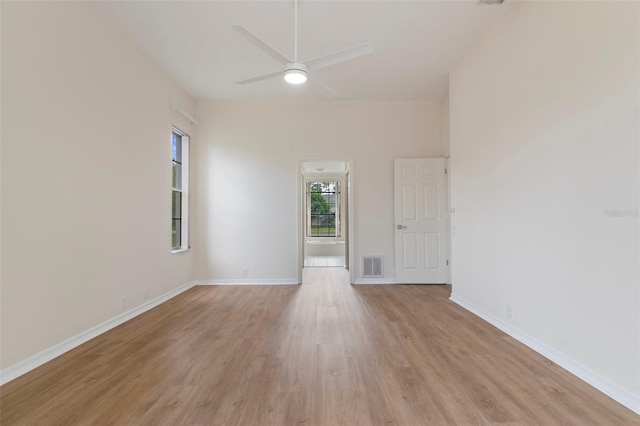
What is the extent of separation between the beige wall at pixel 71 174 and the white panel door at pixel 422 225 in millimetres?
3732

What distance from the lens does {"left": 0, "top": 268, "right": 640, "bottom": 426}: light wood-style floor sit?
5.38 feet

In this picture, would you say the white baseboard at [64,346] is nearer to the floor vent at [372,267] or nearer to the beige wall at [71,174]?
the beige wall at [71,174]

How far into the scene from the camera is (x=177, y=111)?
14.3 ft

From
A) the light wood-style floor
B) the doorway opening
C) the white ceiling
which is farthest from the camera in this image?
the doorway opening

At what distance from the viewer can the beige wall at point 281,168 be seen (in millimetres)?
5027

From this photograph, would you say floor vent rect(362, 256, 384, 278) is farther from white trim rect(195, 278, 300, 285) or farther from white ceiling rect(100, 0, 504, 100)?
white ceiling rect(100, 0, 504, 100)

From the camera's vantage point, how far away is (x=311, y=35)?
10.4ft

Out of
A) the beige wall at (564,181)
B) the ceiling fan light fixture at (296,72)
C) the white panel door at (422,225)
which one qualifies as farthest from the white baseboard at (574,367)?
the ceiling fan light fixture at (296,72)

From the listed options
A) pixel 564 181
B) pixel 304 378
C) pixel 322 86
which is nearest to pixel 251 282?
pixel 304 378

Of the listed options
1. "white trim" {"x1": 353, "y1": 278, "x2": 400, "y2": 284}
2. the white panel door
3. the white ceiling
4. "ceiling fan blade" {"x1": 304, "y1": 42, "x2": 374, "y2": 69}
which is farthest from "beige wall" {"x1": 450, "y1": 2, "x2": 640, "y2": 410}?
"white trim" {"x1": 353, "y1": 278, "x2": 400, "y2": 284}

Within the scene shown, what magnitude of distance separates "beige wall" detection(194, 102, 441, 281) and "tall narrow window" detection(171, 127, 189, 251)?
8.8 inches

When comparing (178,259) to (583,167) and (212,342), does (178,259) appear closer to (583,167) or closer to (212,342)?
(212,342)

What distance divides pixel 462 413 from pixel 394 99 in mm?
4572

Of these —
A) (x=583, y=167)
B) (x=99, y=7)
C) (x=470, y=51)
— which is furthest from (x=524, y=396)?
(x=99, y=7)
